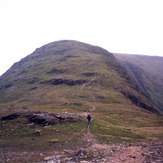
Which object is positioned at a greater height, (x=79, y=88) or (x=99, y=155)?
(x=79, y=88)

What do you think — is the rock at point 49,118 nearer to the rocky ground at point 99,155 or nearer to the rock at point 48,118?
the rock at point 48,118

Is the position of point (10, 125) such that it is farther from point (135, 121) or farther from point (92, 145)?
point (135, 121)

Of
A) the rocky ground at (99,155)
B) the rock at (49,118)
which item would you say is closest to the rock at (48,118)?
the rock at (49,118)

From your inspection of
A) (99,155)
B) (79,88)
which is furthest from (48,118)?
(79,88)

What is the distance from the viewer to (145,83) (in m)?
200

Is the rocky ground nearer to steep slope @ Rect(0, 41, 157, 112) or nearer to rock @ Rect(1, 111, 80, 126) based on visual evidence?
rock @ Rect(1, 111, 80, 126)

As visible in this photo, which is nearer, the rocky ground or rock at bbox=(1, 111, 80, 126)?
the rocky ground

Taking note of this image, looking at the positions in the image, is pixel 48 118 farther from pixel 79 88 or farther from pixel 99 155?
pixel 79 88

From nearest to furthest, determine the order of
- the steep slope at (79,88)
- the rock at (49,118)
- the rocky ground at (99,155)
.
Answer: the rocky ground at (99,155), the rock at (49,118), the steep slope at (79,88)

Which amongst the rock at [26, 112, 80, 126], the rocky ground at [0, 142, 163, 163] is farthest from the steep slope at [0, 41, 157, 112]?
the rocky ground at [0, 142, 163, 163]

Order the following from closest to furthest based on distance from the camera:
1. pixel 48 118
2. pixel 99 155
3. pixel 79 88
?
1. pixel 99 155
2. pixel 48 118
3. pixel 79 88

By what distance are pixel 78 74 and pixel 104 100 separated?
39.5 meters

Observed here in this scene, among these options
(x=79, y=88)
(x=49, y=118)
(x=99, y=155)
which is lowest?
(x=99, y=155)

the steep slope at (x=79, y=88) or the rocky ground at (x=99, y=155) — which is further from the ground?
the steep slope at (x=79, y=88)
